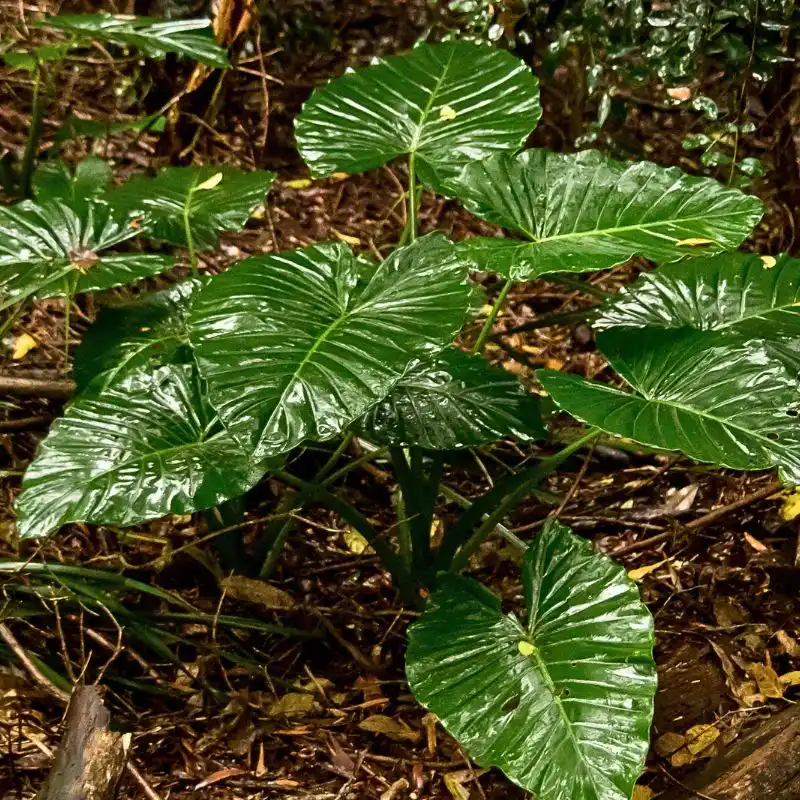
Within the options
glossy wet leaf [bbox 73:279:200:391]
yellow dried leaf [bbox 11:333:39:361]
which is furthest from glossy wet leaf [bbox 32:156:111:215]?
yellow dried leaf [bbox 11:333:39:361]

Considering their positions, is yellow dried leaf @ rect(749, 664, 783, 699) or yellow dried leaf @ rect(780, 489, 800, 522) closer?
yellow dried leaf @ rect(749, 664, 783, 699)

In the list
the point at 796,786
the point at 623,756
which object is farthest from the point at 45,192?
the point at 796,786

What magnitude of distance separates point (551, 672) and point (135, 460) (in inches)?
26.8

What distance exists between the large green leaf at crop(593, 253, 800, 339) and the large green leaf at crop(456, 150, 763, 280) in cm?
8

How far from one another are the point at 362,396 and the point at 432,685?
0.42 meters

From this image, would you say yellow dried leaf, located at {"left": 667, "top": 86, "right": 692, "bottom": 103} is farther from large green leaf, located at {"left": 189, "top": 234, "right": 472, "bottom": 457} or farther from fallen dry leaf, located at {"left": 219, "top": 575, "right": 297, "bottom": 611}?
fallen dry leaf, located at {"left": 219, "top": 575, "right": 297, "bottom": 611}

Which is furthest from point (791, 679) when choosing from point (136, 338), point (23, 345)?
point (23, 345)

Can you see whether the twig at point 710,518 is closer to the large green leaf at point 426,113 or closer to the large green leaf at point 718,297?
the large green leaf at point 718,297

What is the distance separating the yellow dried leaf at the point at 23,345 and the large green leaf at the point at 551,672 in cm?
145

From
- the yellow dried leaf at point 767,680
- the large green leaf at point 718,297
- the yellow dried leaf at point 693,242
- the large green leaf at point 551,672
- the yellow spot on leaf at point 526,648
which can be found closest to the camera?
the large green leaf at point 551,672

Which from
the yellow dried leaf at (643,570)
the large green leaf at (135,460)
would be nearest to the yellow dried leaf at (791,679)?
the yellow dried leaf at (643,570)

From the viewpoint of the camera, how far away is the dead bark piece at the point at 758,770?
4.38ft

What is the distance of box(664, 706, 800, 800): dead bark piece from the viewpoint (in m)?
1.33

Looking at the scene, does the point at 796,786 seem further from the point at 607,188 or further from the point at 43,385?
the point at 43,385
